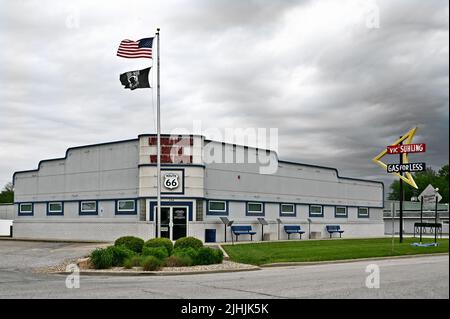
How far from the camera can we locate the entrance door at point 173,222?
3478 cm

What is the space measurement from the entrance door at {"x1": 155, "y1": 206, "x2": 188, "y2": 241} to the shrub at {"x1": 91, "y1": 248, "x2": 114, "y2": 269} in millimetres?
14023

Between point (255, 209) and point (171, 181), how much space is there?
8032 mm

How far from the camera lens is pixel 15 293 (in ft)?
44.2

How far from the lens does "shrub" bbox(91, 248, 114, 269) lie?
20.4m

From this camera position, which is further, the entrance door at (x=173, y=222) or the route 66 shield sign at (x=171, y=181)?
the route 66 shield sign at (x=171, y=181)

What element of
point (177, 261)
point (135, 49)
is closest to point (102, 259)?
point (177, 261)

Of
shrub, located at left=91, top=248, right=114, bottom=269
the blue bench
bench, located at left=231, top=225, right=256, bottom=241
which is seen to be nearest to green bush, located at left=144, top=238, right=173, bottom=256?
shrub, located at left=91, top=248, right=114, bottom=269

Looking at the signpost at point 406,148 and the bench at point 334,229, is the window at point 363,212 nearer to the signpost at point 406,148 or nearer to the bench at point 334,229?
the bench at point 334,229

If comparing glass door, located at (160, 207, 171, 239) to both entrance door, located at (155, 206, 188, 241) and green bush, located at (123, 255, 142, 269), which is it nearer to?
entrance door, located at (155, 206, 188, 241)

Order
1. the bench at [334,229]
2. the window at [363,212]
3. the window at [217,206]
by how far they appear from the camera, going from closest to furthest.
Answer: the window at [217,206] < the bench at [334,229] < the window at [363,212]

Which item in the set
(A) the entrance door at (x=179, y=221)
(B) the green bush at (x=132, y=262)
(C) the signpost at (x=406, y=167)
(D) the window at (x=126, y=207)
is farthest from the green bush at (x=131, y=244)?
(C) the signpost at (x=406, y=167)

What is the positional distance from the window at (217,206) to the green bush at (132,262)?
1624 centimetres

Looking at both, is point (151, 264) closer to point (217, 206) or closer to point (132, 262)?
point (132, 262)
